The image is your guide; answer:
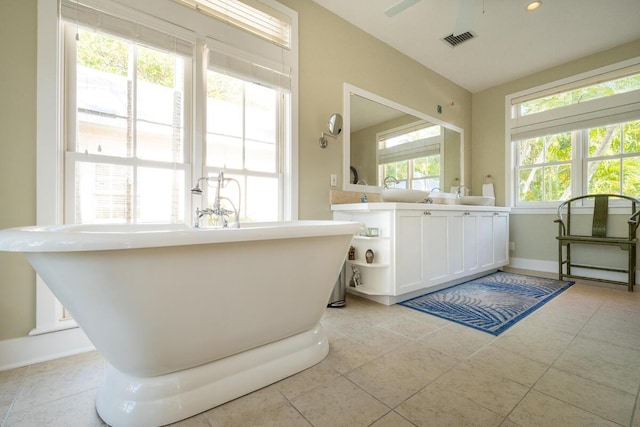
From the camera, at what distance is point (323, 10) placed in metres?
2.60

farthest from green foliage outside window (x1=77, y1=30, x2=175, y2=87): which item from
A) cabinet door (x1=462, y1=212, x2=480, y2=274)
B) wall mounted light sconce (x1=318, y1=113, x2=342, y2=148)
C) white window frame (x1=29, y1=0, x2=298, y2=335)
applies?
cabinet door (x1=462, y1=212, x2=480, y2=274)

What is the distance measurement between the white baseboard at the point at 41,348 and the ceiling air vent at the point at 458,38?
13.2ft

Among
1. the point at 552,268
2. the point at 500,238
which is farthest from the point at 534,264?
the point at 500,238

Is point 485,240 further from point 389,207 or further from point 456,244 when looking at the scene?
point 389,207

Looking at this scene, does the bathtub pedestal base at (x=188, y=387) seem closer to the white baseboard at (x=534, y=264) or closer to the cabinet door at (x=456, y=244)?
the cabinet door at (x=456, y=244)

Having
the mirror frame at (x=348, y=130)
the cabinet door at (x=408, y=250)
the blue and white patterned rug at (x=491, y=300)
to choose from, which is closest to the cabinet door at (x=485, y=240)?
the blue and white patterned rug at (x=491, y=300)

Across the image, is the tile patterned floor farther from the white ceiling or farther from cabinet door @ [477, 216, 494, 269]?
the white ceiling

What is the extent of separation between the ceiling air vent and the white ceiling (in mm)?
51

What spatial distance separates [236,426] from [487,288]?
9.00ft

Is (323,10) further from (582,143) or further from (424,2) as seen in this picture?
(582,143)

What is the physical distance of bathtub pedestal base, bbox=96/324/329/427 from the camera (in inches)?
40.6

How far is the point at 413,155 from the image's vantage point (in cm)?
339

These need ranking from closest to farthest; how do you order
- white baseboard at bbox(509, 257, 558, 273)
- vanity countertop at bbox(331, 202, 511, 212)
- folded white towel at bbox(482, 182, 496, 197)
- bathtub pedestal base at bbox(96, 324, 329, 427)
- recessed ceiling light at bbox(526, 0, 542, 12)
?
bathtub pedestal base at bbox(96, 324, 329, 427), vanity countertop at bbox(331, 202, 511, 212), recessed ceiling light at bbox(526, 0, 542, 12), white baseboard at bbox(509, 257, 558, 273), folded white towel at bbox(482, 182, 496, 197)

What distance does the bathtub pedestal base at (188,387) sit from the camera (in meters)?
1.03
